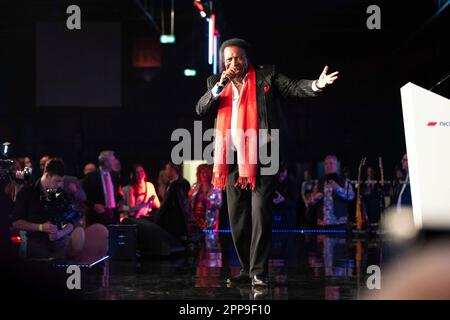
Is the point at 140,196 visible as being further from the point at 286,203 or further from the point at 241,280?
the point at 241,280

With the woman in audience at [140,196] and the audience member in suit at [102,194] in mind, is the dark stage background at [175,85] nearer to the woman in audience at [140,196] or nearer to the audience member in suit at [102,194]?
the woman in audience at [140,196]

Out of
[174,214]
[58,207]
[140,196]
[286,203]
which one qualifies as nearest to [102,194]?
[174,214]

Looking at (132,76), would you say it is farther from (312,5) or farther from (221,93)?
(221,93)

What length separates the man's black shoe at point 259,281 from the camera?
3988mm

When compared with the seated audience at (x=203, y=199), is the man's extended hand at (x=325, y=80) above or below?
above

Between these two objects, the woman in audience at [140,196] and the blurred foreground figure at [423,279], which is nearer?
the blurred foreground figure at [423,279]

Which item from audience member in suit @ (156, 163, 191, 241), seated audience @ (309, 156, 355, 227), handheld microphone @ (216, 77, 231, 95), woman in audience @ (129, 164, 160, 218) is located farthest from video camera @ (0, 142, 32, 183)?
seated audience @ (309, 156, 355, 227)

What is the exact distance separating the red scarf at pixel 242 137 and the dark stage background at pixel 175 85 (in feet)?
35.9

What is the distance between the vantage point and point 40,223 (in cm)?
566

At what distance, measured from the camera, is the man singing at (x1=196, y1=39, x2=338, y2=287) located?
13.3ft

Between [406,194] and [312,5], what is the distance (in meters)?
7.24

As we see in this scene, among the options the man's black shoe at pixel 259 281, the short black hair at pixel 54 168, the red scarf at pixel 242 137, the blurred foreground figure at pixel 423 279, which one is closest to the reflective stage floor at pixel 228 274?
the man's black shoe at pixel 259 281

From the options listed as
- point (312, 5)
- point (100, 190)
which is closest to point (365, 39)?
point (312, 5)

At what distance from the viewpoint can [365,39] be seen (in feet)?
53.1
